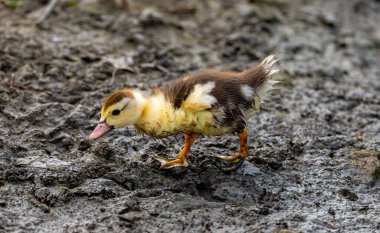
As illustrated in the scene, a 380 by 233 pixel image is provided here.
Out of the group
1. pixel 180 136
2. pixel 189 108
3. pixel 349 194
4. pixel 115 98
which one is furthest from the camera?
pixel 180 136

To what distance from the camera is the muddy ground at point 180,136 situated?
193 inches

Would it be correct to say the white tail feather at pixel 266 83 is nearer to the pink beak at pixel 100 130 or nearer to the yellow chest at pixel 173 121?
the yellow chest at pixel 173 121

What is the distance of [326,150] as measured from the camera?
6199 mm

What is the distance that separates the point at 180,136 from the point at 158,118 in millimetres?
1005

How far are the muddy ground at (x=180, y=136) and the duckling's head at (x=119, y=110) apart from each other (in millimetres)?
357

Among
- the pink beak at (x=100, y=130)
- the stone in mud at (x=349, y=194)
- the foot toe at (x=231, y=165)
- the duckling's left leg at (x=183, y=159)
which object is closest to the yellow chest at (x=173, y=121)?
the duckling's left leg at (x=183, y=159)

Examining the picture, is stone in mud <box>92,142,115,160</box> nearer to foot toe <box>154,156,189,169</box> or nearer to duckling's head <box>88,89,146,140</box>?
duckling's head <box>88,89,146,140</box>

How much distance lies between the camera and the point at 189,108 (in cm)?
513

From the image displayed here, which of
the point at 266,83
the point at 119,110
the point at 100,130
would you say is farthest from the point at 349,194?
the point at 100,130

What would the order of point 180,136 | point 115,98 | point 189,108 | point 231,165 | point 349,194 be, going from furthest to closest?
point 180,136
point 231,165
point 349,194
point 115,98
point 189,108

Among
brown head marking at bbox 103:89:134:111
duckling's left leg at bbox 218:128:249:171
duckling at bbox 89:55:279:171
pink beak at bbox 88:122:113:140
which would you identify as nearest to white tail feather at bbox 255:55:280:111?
duckling at bbox 89:55:279:171

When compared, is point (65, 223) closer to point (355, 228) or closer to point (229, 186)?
point (229, 186)

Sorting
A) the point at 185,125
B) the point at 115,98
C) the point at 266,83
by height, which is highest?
the point at 266,83

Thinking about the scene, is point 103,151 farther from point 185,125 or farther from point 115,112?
point 185,125
